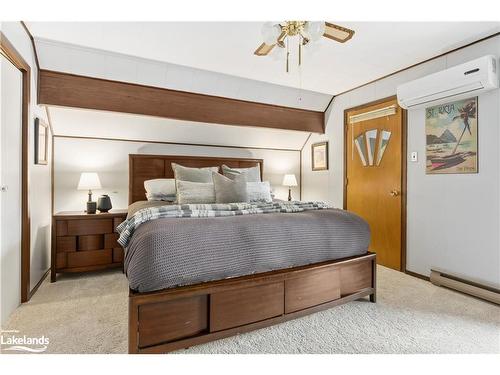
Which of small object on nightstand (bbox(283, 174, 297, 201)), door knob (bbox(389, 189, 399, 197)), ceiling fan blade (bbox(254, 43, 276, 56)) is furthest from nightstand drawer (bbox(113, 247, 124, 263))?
door knob (bbox(389, 189, 399, 197))

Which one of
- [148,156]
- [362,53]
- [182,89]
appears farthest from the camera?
[148,156]

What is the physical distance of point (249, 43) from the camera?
2.42m

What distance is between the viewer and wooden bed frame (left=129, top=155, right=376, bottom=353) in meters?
1.43

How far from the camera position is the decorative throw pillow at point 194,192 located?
9.47 feet

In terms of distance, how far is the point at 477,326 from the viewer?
74.5 inches

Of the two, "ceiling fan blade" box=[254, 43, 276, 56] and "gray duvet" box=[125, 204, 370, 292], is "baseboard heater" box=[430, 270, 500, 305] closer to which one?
"gray duvet" box=[125, 204, 370, 292]

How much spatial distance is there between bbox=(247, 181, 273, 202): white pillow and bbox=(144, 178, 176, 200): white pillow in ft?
3.14

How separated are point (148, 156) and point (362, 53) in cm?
280

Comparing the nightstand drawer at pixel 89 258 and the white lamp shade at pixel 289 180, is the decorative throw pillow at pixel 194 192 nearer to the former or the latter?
the nightstand drawer at pixel 89 258

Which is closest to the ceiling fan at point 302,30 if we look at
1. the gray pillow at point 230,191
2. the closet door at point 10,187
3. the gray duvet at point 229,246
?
the gray duvet at point 229,246

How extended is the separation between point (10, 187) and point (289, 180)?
345 cm

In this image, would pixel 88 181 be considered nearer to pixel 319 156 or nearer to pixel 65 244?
pixel 65 244
